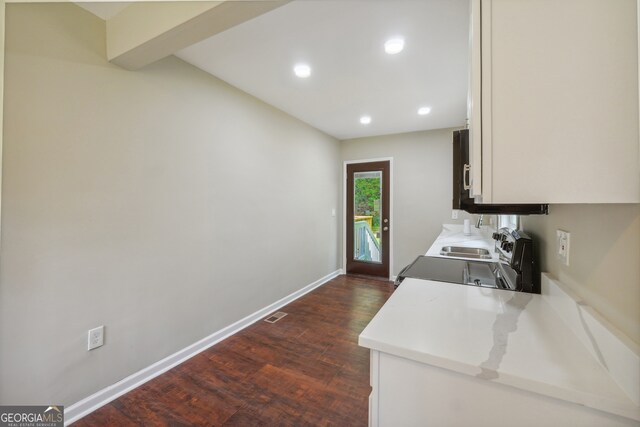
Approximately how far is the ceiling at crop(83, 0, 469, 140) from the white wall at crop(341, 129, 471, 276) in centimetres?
80

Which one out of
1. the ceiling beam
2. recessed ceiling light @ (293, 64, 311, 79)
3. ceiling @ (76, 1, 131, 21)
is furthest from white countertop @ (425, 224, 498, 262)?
ceiling @ (76, 1, 131, 21)

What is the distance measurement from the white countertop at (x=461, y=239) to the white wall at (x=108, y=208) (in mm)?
1967

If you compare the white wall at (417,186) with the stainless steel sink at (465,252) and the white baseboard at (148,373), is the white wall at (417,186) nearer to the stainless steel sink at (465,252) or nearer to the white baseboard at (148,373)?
the stainless steel sink at (465,252)

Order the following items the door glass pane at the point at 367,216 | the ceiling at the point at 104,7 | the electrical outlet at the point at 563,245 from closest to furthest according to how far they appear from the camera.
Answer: the electrical outlet at the point at 563,245
the ceiling at the point at 104,7
the door glass pane at the point at 367,216

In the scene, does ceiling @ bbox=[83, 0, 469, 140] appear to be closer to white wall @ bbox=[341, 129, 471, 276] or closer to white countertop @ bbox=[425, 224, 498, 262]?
white wall @ bbox=[341, 129, 471, 276]

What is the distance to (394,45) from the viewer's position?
190 centimetres

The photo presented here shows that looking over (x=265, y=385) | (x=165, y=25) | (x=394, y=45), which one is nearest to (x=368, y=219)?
(x=394, y=45)

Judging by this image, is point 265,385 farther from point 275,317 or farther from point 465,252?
point 465,252

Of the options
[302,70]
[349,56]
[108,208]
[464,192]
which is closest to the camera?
[464,192]

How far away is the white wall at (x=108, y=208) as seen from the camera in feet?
4.49

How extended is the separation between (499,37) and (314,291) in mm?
3631

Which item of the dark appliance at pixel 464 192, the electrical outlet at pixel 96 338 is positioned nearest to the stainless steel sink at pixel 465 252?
the dark appliance at pixel 464 192

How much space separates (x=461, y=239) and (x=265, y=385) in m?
2.62

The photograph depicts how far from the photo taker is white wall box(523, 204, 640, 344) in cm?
63
